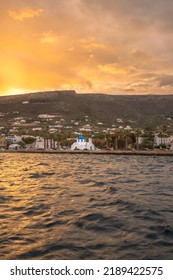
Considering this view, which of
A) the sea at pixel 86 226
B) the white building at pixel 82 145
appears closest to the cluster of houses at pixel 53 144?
the white building at pixel 82 145

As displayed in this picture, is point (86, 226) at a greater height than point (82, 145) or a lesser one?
lesser

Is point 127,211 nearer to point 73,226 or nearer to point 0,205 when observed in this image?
point 73,226

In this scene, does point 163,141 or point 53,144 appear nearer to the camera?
point 163,141

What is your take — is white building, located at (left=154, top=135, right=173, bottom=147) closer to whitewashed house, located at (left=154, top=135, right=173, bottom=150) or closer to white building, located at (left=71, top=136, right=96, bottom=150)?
whitewashed house, located at (left=154, top=135, right=173, bottom=150)

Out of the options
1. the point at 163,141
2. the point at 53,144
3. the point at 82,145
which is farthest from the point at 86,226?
the point at 53,144

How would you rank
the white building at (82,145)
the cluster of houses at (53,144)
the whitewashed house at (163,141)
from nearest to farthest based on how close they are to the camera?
the whitewashed house at (163,141)
the white building at (82,145)
the cluster of houses at (53,144)

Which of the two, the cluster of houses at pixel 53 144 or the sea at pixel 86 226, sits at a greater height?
the cluster of houses at pixel 53 144

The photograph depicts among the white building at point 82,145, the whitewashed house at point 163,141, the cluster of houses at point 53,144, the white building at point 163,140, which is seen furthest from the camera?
the cluster of houses at point 53,144

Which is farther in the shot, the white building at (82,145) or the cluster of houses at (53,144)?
the cluster of houses at (53,144)

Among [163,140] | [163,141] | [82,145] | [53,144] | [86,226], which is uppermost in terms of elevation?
[163,140]

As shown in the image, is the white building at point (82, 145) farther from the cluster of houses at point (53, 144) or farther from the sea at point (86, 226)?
the sea at point (86, 226)

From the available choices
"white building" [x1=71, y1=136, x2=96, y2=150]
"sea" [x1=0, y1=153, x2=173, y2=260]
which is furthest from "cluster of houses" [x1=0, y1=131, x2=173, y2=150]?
"sea" [x1=0, y1=153, x2=173, y2=260]

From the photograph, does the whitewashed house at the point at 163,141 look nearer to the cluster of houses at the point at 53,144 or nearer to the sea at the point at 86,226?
the cluster of houses at the point at 53,144

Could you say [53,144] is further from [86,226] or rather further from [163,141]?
[86,226]
